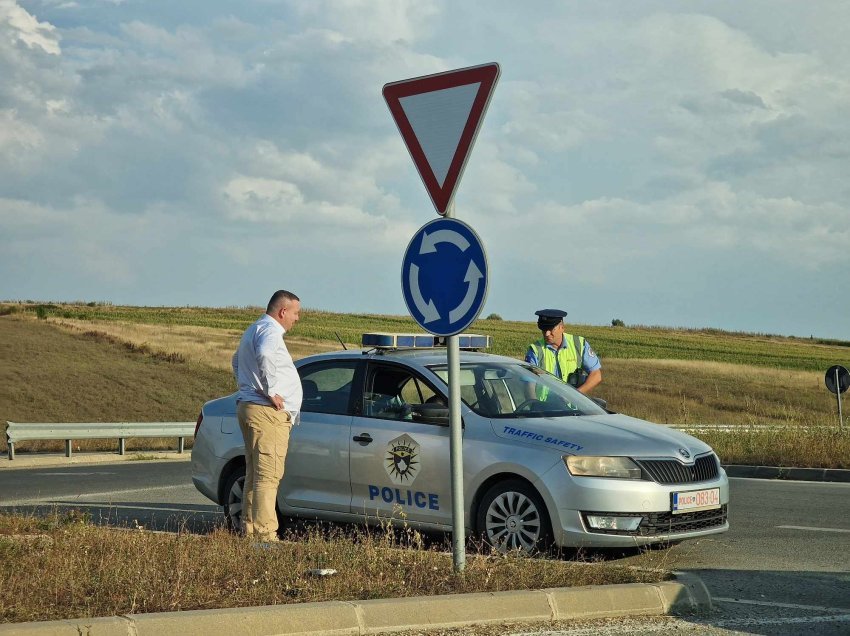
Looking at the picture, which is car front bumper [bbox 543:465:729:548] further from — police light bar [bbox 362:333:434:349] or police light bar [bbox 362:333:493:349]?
police light bar [bbox 362:333:434:349]

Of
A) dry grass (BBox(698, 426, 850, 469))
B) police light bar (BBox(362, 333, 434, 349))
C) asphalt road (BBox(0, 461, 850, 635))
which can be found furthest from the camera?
dry grass (BBox(698, 426, 850, 469))

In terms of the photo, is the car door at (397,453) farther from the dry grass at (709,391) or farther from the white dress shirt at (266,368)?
the dry grass at (709,391)

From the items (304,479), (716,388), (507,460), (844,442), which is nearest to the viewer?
(507,460)

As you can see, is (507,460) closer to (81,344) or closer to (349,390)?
(349,390)

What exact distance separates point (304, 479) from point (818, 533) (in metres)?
4.49

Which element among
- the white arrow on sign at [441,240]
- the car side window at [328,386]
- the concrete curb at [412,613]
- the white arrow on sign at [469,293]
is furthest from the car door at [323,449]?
the concrete curb at [412,613]

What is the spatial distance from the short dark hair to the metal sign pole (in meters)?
2.53

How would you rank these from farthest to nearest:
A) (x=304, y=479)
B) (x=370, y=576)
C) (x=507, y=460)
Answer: (x=304, y=479) < (x=507, y=460) < (x=370, y=576)

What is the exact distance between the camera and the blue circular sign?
707cm

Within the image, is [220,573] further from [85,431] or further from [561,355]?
[85,431]

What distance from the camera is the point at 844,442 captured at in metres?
17.5

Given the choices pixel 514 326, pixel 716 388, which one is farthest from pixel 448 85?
pixel 514 326

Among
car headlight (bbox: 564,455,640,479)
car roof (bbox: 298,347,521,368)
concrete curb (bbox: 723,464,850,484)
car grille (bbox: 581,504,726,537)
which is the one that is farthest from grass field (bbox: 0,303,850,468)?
car headlight (bbox: 564,455,640,479)

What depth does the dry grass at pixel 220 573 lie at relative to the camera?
6191 mm
